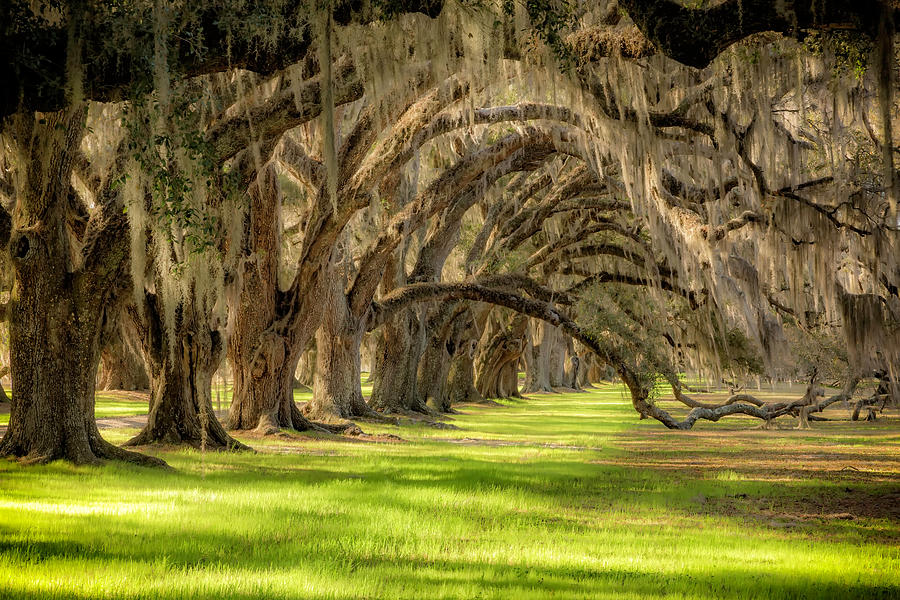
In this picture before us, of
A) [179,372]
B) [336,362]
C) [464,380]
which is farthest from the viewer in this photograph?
[464,380]

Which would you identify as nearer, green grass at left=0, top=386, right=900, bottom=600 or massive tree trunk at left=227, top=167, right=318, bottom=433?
green grass at left=0, top=386, right=900, bottom=600

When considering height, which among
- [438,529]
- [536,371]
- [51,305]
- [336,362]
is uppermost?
[51,305]

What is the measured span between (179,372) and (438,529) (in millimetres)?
6639

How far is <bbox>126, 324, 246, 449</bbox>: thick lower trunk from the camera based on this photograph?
11.6 m

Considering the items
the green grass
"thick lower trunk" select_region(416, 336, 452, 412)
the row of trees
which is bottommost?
the green grass

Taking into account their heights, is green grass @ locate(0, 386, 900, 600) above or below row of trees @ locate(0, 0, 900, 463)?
below

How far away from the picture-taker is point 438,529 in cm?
630

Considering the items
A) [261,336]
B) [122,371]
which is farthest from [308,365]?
[261,336]

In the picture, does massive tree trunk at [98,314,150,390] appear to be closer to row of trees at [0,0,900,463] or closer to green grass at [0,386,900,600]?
row of trees at [0,0,900,463]

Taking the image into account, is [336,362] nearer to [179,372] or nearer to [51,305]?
[179,372]

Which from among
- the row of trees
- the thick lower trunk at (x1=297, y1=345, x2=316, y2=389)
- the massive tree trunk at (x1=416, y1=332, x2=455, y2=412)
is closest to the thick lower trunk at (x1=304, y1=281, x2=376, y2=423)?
the row of trees

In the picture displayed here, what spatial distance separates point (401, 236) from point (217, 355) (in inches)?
194

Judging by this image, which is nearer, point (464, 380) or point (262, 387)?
point (262, 387)

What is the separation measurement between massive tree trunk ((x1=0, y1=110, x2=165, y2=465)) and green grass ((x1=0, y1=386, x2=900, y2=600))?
571 millimetres
